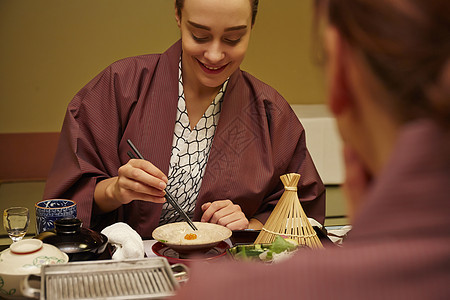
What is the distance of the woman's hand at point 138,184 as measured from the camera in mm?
1615

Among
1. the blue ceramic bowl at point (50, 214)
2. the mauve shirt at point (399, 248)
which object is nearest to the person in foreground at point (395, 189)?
the mauve shirt at point (399, 248)

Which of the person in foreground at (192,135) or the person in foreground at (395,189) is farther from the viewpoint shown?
the person in foreground at (192,135)

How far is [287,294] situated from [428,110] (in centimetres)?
20

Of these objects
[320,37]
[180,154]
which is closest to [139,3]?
[180,154]

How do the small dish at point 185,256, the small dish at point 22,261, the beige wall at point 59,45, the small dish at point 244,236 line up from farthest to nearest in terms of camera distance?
the beige wall at point 59,45, the small dish at point 244,236, the small dish at point 185,256, the small dish at point 22,261

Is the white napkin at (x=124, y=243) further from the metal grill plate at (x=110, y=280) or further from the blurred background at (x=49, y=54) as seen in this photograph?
the blurred background at (x=49, y=54)

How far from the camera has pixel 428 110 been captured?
46 centimetres

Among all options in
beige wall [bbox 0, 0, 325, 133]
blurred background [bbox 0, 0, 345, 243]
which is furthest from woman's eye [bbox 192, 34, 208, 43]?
beige wall [bbox 0, 0, 325, 133]

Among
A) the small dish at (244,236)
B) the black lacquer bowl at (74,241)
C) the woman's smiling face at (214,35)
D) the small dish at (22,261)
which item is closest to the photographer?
the small dish at (22,261)

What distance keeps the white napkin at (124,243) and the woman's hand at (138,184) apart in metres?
0.16

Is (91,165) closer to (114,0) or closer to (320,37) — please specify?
(320,37)

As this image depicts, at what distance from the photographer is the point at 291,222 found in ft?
4.93

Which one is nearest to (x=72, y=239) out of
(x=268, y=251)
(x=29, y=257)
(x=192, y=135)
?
(x=29, y=257)

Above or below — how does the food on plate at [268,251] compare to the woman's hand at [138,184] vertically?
below
